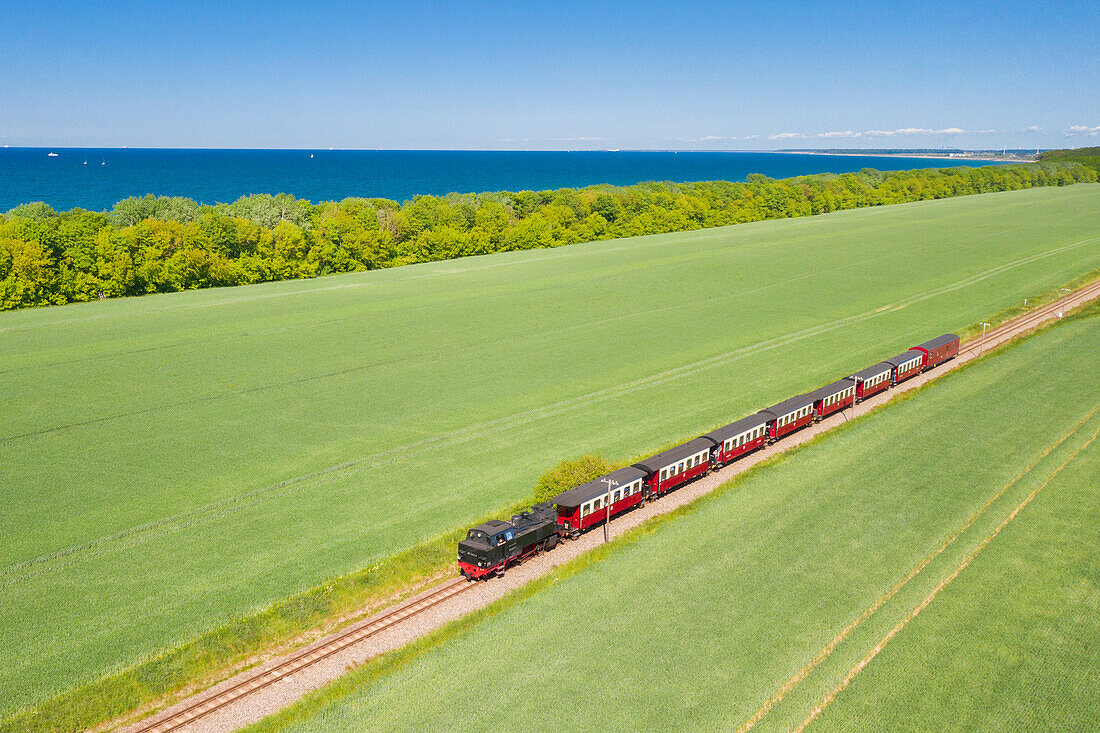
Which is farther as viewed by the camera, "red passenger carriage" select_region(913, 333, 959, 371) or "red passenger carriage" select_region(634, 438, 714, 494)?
"red passenger carriage" select_region(913, 333, 959, 371)

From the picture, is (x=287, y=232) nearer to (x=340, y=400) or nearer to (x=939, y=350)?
(x=340, y=400)

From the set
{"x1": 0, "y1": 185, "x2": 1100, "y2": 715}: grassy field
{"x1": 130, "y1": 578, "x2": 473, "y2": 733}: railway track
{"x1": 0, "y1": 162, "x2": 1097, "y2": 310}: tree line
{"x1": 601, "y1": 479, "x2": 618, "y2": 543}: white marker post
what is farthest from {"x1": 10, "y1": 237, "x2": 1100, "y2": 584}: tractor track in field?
{"x1": 0, "y1": 162, "x2": 1097, "y2": 310}: tree line

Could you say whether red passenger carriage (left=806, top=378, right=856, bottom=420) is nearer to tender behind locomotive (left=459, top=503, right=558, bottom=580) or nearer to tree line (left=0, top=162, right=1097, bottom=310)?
tender behind locomotive (left=459, top=503, right=558, bottom=580)

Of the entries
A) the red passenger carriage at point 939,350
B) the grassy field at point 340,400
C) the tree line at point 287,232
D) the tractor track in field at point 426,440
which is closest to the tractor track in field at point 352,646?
the grassy field at point 340,400

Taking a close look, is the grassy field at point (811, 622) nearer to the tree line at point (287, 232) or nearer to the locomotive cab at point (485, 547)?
the locomotive cab at point (485, 547)

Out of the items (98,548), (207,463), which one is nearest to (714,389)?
(207,463)

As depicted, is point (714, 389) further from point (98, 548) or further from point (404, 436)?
point (98, 548)

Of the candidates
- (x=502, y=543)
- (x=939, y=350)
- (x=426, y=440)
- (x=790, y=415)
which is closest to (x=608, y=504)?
(x=502, y=543)
